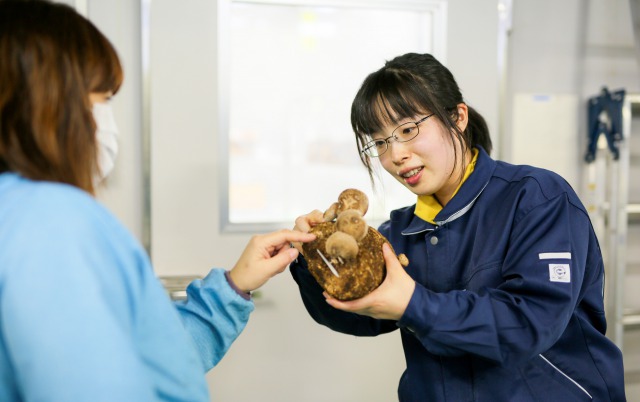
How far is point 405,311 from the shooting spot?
3.00ft

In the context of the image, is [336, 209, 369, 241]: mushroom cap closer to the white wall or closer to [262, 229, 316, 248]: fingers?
[262, 229, 316, 248]: fingers

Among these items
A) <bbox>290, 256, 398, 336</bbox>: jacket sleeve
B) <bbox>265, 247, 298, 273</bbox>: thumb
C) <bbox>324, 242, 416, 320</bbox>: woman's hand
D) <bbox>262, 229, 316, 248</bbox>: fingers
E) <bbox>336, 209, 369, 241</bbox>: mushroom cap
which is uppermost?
<bbox>336, 209, 369, 241</bbox>: mushroom cap

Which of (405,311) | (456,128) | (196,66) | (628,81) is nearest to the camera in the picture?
(405,311)

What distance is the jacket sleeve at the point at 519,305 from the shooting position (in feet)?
2.99

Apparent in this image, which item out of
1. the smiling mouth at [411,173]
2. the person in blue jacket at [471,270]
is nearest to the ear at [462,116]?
the person in blue jacket at [471,270]

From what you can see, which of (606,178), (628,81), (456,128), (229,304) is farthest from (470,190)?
(628,81)

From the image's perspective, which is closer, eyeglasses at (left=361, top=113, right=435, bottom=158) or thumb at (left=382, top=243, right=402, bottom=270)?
thumb at (left=382, top=243, right=402, bottom=270)

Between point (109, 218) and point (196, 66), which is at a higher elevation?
point (196, 66)

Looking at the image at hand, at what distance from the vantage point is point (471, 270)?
107cm

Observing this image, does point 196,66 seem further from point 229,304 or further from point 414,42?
point 229,304

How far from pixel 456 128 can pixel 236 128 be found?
1.04m

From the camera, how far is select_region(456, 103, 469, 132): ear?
1.17 m

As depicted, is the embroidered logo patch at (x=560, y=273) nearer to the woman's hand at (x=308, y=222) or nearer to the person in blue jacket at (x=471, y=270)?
the person in blue jacket at (x=471, y=270)

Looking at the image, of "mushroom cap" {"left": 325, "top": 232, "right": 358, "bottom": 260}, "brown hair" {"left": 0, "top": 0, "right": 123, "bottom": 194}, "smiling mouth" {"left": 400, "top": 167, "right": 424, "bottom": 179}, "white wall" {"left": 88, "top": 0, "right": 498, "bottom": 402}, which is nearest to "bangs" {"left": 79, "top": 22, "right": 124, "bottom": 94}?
"brown hair" {"left": 0, "top": 0, "right": 123, "bottom": 194}
